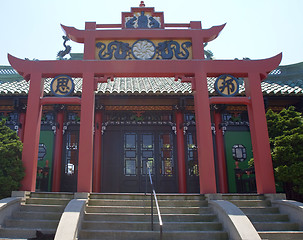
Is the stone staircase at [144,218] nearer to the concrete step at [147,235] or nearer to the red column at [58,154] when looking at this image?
the concrete step at [147,235]

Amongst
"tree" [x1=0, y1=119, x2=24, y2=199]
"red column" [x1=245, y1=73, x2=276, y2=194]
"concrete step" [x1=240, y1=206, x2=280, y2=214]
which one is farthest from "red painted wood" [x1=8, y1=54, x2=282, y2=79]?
"concrete step" [x1=240, y1=206, x2=280, y2=214]

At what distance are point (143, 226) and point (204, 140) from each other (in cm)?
276

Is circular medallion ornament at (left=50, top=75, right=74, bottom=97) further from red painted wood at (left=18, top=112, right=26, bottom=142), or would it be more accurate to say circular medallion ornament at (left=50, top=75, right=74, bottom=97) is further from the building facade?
red painted wood at (left=18, top=112, right=26, bottom=142)

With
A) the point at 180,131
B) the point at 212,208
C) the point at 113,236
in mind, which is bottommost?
the point at 113,236

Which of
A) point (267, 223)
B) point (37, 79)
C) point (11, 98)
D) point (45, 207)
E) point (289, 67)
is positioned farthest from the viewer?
point (289, 67)

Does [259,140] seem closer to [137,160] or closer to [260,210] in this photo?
[260,210]

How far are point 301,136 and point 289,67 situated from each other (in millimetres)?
7783

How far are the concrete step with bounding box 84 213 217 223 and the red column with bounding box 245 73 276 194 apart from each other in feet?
6.62

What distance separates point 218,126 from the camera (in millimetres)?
10438

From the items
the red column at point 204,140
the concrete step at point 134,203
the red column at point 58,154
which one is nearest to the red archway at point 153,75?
the red column at point 204,140

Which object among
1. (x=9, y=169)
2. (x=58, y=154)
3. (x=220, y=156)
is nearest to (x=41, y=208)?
(x=9, y=169)

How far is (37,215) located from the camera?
5473mm

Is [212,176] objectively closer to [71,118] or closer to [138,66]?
[138,66]

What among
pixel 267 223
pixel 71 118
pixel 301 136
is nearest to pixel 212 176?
pixel 267 223
